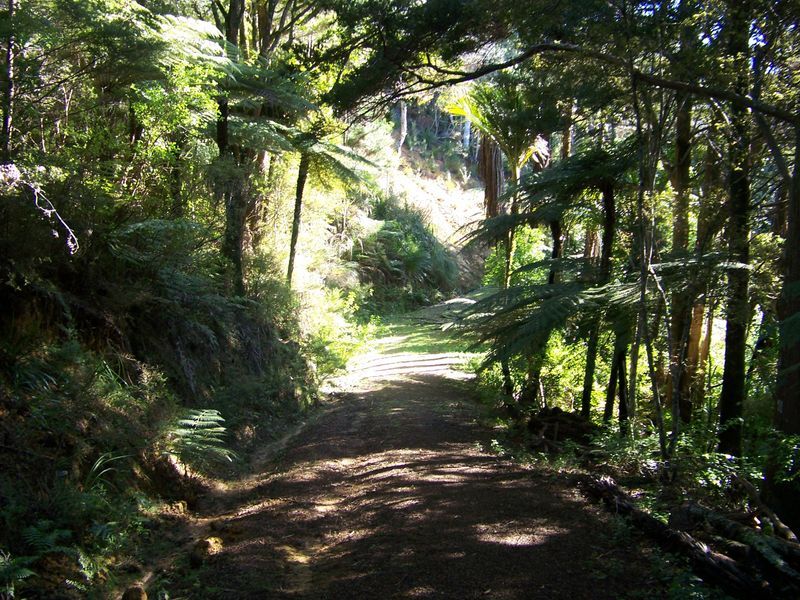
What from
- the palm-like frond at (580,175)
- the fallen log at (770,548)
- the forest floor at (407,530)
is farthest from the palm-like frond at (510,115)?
the fallen log at (770,548)

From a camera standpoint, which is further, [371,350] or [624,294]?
[371,350]

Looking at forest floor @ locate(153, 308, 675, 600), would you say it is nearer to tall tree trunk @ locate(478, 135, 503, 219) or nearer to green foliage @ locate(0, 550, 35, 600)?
green foliage @ locate(0, 550, 35, 600)

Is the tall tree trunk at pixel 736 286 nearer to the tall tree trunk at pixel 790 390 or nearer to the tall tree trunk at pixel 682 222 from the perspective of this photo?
the tall tree trunk at pixel 682 222

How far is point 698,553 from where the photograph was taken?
13.8ft

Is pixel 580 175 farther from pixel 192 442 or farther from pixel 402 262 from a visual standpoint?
pixel 402 262

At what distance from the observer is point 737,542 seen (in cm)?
447

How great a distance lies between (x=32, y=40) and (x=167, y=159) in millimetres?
2272

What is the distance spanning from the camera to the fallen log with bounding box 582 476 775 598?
3.79m

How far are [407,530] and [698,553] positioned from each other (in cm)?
243

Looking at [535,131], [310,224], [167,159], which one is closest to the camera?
[167,159]

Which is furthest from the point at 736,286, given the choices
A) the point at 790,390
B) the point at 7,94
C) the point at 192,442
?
the point at 7,94

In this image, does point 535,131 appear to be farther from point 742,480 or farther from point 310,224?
point 310,224

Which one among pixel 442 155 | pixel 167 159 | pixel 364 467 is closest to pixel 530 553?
pixel 364 467

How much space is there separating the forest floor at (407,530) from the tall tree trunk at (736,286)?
2.21m
